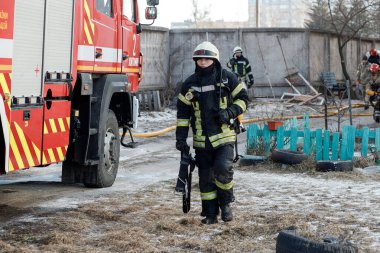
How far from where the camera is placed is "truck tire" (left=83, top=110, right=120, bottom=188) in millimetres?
9141

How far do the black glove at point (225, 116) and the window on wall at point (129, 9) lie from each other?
3.28 metres

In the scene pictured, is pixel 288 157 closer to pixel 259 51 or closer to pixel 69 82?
pixel 69 82

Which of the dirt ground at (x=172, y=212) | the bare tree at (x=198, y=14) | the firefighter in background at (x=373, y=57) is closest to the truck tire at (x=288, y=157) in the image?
the dirt ground at (x=172, y=212)

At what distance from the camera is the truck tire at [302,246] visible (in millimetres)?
5492

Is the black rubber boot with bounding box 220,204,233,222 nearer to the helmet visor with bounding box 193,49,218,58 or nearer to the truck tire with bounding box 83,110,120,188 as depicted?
the helmet visor with bounding box 193,49,218,58

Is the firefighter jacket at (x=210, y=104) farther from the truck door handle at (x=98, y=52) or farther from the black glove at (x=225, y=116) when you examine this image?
the truck door handle at (x=98, y=52)

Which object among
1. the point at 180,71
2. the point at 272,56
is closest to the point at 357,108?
the point at 272,56

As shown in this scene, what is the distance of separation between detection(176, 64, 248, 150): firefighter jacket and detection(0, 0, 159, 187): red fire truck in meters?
1.43

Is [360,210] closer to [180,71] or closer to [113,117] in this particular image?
[113,117]

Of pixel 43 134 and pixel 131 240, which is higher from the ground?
pixel 43 134

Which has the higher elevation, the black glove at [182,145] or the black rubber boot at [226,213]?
the black glove at [182,145]

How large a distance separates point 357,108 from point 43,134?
1814 centimetres

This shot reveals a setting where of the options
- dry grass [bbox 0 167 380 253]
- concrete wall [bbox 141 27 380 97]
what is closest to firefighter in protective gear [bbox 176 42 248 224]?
dry grass [bbox 0 167 380 253]

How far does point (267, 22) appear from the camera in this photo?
13038cm
